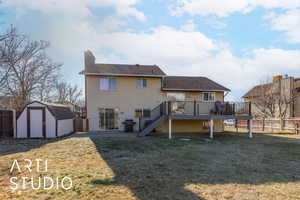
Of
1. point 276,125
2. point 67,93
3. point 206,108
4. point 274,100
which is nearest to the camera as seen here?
point 206,108

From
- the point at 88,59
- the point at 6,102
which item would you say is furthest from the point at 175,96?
the point at 6,102

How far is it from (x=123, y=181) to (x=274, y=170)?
4573 millimetres

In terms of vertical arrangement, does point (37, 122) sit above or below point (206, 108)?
below

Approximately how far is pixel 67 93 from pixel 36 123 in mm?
20503

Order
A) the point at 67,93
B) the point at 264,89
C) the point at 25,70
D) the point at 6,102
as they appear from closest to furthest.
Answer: the point at 6,102 → the point at 25,70 → the point at 264,89 → the point at 67,93

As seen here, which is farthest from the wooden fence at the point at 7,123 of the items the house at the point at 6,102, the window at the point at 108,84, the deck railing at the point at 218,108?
the deck railing at the point at 218,108

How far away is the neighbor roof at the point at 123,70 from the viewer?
1542 centimetres

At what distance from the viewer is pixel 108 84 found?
1579 cm

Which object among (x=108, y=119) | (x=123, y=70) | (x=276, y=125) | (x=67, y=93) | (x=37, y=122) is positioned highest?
(x=123, y=70)

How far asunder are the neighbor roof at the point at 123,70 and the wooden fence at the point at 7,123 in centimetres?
577

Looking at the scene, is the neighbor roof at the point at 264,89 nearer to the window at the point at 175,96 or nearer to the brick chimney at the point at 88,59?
the window at the point at 175,96

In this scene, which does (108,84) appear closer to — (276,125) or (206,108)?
(206,108)

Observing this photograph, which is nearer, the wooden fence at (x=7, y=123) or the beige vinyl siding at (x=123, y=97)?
the wooden fence at (x=7, y=123)

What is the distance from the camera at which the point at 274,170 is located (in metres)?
5.74
